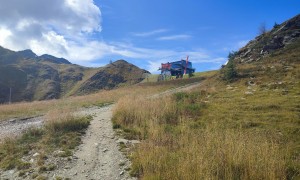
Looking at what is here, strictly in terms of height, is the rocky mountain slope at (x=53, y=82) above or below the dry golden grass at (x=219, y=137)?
above

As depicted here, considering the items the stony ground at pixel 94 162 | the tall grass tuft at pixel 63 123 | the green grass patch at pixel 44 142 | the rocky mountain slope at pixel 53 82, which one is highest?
the rocky mountain slope at pixel 53 82

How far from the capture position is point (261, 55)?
47.6 meters

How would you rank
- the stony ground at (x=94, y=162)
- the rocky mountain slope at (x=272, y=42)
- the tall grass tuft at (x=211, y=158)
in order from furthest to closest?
the rocky mountain slope at (x=272, y=42) < the stony ground at (x=94, y=162) < the tall grass tuft at (x=211, y=158)

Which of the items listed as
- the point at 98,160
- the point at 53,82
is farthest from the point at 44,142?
the point at 53,82

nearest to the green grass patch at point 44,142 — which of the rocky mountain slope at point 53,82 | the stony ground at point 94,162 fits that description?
the stony ground at point 94,162

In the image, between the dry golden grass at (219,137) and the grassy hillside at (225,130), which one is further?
the grassy hillside at (225,130)

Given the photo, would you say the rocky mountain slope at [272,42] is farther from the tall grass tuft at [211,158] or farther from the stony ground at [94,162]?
the tall grass tuft at [211,158]

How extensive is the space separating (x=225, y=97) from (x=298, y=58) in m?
17.4

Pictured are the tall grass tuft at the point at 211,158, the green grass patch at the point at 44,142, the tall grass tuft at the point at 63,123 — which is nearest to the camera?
the tall grass tuft at the point at 211,158

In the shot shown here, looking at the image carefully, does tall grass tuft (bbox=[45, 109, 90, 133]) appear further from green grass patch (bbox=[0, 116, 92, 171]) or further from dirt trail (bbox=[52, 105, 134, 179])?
dirt trail (bbox=[52, 105, 134, 179])

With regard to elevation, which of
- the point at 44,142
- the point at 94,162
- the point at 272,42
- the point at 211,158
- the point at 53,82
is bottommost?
the point at 94,162

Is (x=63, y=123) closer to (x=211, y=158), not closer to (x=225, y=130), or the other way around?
(x=225, y=130)

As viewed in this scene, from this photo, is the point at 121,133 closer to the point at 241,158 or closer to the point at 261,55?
the point at 241,158

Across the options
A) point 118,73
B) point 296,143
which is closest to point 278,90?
point 296,143
